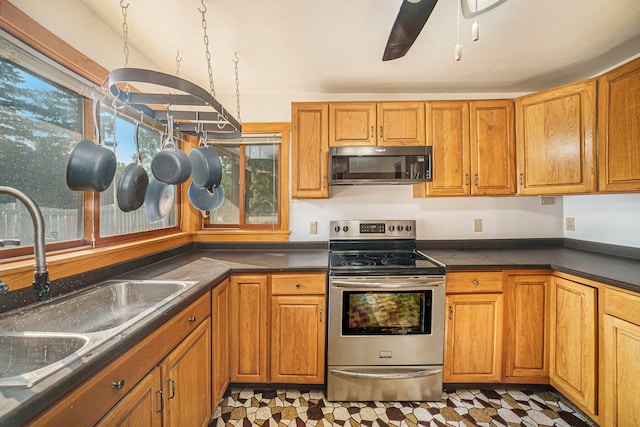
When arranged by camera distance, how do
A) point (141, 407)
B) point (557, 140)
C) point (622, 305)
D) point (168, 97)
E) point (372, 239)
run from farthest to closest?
1. point (372, 239)
2. point (557, 140)
3. point (622, 305)
4. point (168, 97)
5. point (141, 407)

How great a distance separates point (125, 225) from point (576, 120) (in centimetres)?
331

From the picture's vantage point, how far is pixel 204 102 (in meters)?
1.04

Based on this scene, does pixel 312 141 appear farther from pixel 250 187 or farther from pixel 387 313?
pixel 387 313

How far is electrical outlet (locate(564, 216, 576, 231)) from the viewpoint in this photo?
238 centimetres

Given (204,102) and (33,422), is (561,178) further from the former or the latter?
(33,422)

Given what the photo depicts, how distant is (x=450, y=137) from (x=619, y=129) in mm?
987

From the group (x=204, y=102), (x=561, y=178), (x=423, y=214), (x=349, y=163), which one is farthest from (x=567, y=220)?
(x=204, y=102)

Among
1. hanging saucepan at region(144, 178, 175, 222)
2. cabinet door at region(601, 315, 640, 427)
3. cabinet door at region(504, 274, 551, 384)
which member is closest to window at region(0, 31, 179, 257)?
hanging saucepan at region(144, 178, 175, 222)

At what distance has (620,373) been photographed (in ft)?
4.63

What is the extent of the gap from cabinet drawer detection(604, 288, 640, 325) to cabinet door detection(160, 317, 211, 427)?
227cm

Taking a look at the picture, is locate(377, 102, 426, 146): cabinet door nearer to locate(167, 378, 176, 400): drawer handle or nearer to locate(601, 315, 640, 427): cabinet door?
locate(601, 315, 640, 427): cabinet door

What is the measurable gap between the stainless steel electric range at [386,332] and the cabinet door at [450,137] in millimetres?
886

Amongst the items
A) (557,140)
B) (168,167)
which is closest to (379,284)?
(168,167)

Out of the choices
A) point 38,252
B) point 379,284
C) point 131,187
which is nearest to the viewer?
point 38,252
